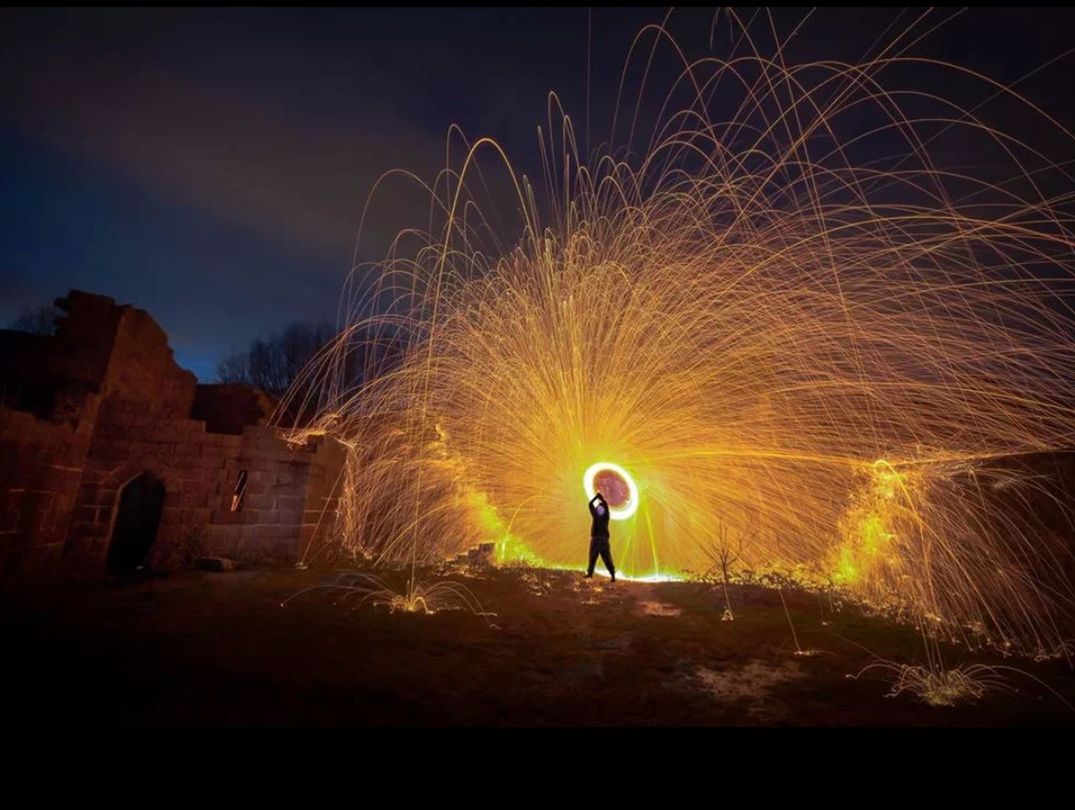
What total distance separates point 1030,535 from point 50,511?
13478 millimetres

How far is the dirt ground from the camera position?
3508 millimetres

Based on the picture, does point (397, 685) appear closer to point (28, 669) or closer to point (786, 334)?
point (28, 669)

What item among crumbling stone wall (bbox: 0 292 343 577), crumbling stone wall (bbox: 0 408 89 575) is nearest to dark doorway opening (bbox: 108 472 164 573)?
crumbling stone wall (bbox: 0 292 343 577)

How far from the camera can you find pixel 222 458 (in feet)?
32.8

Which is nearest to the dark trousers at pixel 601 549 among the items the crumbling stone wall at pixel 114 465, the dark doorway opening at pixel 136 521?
the crumbling stone wall at pixel 114 465

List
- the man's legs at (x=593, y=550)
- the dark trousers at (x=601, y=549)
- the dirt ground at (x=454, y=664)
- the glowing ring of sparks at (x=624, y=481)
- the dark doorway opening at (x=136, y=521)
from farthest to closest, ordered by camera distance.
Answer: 1. the dark doorway opening at (x=136, y=521)
2. the glowing ring of sparks at (x=624, y=481)
3. the man's legs at (x=593, y=550)
4. the dark trousers at (x=601, y=549)
5. the dirt ground at (x=454, y=664)

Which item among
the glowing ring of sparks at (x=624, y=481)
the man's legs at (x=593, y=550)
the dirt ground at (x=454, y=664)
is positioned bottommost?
the dirt ground at (x=454, y=664)

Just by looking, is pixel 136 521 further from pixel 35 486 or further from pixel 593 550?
pixel 593 550

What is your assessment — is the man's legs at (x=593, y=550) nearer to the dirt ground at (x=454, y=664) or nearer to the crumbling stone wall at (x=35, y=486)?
the dirt ground at (x=454, y=664)

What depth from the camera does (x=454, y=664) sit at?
4641mm

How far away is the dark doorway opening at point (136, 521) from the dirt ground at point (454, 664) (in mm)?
5777

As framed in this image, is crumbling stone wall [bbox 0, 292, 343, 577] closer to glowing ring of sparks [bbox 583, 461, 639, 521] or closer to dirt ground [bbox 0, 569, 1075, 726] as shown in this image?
dirt ground [bbox 0, 569, 1075, 726]

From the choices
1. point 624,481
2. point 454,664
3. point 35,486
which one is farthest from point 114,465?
point 624,481

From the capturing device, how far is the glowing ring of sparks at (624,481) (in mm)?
11773
